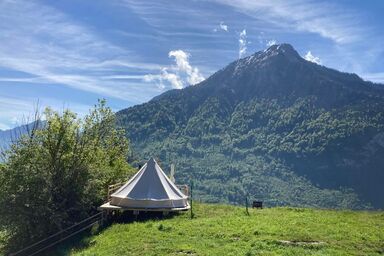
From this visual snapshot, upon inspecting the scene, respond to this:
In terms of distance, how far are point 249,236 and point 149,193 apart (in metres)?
12.2

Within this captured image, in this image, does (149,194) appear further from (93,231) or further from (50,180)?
(50,180)

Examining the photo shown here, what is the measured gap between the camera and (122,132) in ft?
190

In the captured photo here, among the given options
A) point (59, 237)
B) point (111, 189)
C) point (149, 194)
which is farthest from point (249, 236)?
point (111, 189)

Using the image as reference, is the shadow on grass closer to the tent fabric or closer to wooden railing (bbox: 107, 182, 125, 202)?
the tent fabric

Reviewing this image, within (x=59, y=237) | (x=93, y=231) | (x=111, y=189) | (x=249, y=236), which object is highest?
(x=111, y=189)

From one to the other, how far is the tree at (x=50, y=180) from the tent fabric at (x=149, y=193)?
3.13m

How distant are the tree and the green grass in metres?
5.31

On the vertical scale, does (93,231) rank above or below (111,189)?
below

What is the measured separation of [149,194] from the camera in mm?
34531

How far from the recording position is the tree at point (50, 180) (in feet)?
104

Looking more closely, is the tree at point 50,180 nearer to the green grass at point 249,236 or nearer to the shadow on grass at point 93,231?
the shadow on grass at point 93,231

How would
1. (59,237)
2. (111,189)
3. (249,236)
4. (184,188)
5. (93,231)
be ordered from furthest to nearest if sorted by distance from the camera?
1. (184,188)
2. (111,189)
3. (59,237)
4. (93,231)
5. (249,236)

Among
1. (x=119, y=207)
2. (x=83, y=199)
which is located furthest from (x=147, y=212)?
(x=83, y=199)

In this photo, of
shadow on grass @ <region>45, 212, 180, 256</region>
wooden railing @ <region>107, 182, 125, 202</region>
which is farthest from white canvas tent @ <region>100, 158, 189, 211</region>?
wooden railing @ <region>107, 182, 125, 202</region>
